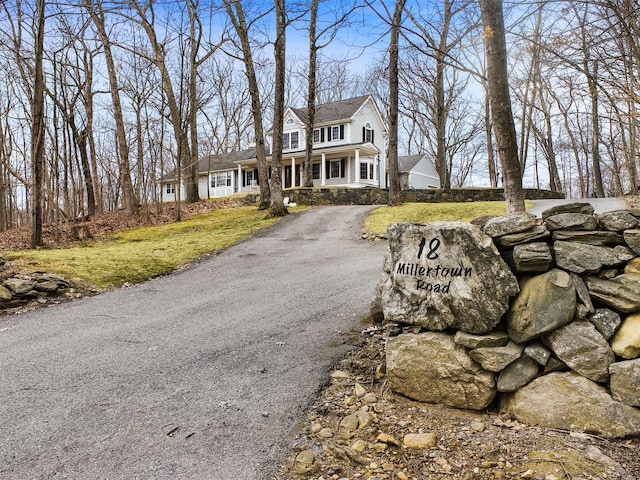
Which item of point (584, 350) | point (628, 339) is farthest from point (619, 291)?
point (584, 350)

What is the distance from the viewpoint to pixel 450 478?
2.22 meters

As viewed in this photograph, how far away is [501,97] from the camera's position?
448cm

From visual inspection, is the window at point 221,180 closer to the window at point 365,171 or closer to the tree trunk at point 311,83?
the window at point 365,171

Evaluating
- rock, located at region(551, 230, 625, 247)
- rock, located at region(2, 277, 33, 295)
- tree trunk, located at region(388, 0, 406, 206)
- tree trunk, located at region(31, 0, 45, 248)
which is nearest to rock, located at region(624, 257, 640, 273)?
rock, located at region(551, 230, 625, 247)

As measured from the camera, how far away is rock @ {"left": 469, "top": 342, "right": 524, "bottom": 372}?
2.76 meters

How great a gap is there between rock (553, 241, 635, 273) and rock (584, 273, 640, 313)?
10cm

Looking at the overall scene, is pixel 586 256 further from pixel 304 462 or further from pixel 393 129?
pixel 393 129

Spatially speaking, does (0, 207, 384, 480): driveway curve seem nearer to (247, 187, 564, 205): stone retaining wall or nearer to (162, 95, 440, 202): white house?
(247, 187, 564, 205): stone retaining wall

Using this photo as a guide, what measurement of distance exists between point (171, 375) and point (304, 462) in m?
1.69

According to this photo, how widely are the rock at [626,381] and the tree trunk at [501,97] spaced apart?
100 inches

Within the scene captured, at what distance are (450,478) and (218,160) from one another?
3401cm

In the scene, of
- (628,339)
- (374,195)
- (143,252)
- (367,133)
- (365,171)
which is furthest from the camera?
(367,133)

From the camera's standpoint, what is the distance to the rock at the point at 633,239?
8.72 feet

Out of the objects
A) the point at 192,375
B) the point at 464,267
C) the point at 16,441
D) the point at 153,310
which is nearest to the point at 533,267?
the point at 464,267
